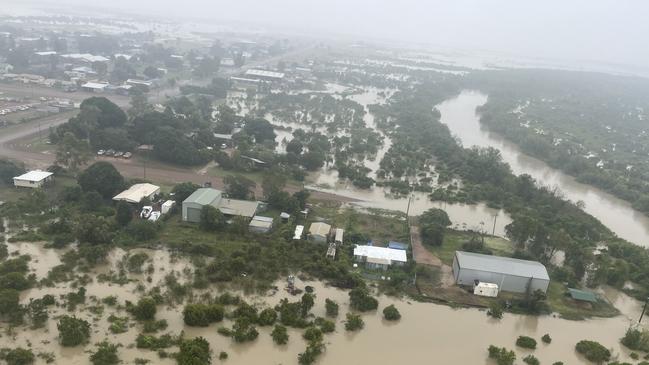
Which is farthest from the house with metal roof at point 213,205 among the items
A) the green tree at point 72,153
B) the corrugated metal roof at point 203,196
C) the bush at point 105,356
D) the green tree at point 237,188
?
the bush at point 105,356

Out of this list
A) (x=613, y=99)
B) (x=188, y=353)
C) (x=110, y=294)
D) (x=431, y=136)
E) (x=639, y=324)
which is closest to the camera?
(x=188, y=353)

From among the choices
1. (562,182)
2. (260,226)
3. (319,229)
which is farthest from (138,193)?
(562,182)

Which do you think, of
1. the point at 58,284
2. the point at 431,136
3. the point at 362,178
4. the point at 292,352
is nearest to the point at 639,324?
the point at 292,352

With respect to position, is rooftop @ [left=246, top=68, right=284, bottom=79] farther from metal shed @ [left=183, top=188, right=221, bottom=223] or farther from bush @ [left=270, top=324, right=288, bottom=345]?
bush @ [left=270, top=324, right=288, bottom=345]

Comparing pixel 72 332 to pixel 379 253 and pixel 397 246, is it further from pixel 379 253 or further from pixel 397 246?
pixel 397 246

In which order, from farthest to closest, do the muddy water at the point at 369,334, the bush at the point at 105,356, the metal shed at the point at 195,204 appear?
the metal shed at the point at 195,204 → the muddy water at the point at 369,334 → the bush at the point at 105,356

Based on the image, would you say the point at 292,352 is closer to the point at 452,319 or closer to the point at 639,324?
the point at 452,319

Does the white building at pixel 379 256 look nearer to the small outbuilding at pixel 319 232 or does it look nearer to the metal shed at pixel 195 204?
the small outbuilding at pixel 319 232
